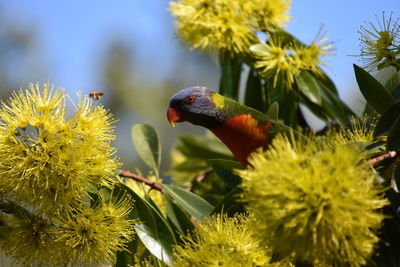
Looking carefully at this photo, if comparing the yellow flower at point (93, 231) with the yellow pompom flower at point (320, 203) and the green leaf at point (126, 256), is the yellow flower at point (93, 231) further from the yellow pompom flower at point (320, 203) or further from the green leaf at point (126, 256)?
the yellow pompom flower at point (320, 203)

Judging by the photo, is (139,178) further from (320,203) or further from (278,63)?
(320,203)

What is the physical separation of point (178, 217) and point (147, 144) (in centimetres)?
52

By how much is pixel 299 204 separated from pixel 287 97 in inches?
60.5

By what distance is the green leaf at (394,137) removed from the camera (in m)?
1.43

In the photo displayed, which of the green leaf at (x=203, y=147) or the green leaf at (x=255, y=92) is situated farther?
the green leaf at (x=203, y=147)

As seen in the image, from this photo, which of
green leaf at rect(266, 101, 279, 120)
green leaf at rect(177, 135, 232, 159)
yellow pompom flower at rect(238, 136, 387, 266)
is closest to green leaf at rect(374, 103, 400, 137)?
yellow pompom flower at rect(238, 136, 387, 266)

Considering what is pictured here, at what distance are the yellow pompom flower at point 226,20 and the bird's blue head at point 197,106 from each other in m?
0.37

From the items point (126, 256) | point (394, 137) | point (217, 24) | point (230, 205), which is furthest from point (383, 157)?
point (217, 24)

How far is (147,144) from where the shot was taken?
2.52 metres

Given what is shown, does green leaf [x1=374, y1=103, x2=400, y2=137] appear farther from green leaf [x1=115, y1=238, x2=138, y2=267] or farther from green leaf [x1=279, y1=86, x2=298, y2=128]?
green leaf [x1=279, y1=86, x2=298, y2=128]

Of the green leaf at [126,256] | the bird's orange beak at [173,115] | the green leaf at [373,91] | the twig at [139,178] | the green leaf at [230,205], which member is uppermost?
the green leaf at [373,91]

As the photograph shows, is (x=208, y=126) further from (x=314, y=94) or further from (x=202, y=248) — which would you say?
(x=202, y=248)

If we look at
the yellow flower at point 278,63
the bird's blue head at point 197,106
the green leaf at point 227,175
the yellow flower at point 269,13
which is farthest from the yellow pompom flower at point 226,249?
the yellow flower at point 269,13

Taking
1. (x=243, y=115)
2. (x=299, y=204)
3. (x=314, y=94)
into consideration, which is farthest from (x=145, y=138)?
(x=299, y=204)
